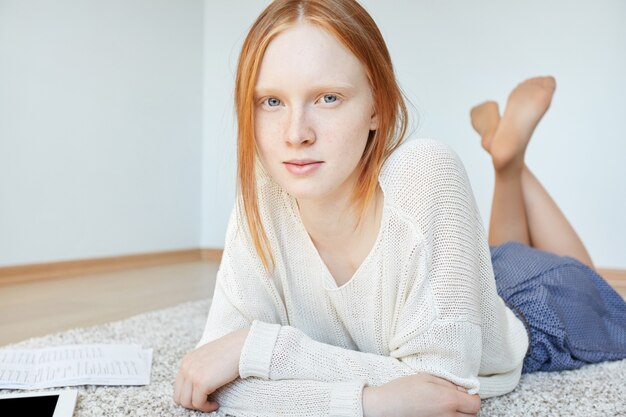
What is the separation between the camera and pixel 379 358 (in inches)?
35.1

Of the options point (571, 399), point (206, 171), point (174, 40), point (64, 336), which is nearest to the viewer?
point (571, 399)

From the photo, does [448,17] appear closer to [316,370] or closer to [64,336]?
[64,336]

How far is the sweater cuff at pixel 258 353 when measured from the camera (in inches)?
34.4

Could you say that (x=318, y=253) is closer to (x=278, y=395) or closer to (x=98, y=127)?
(x=278, y=395)

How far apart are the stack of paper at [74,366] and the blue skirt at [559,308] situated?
2.47 feet

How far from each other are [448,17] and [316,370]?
7.77ft

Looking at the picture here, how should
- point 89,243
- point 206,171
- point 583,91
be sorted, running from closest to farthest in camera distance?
point 583,91, point 89,243, point 206,171

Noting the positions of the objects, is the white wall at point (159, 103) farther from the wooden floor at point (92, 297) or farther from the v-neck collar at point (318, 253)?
the v-neck collar at point (318, 253)

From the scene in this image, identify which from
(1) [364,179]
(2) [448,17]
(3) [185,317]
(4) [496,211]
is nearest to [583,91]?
(2) [448,17]

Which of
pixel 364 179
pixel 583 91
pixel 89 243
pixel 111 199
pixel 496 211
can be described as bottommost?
pixel 89 243

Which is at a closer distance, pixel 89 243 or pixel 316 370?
pixel 316 370

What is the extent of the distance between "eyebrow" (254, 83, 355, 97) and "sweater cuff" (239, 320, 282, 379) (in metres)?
0.33

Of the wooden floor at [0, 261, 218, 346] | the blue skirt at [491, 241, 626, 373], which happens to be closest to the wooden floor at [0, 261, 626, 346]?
the wooden floor at [0, 261, 218, 346]

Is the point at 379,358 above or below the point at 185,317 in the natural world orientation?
above
